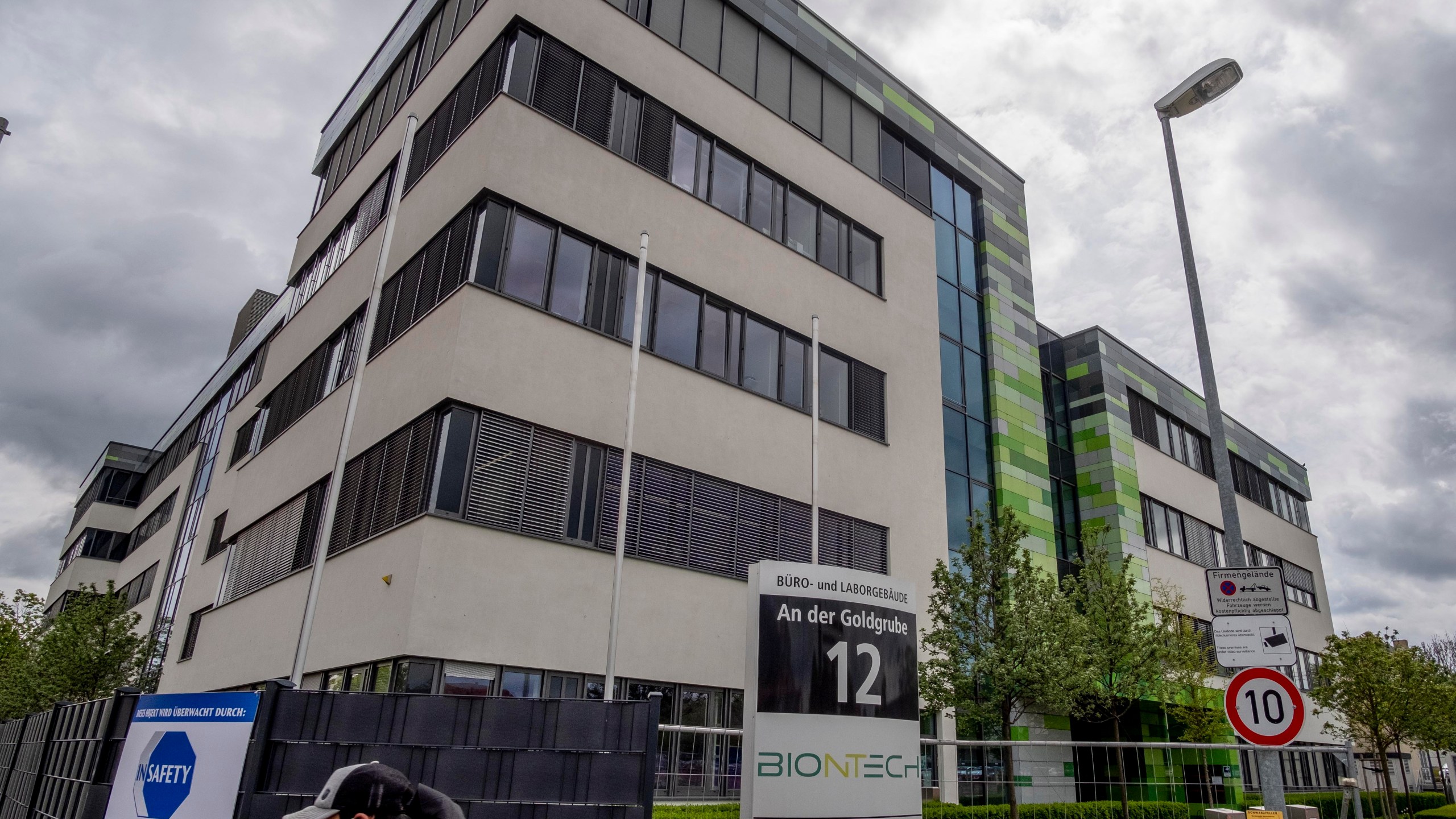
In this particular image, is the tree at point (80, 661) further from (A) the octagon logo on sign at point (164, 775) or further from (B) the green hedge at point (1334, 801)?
(B) the green hedge at point (1334, 801)

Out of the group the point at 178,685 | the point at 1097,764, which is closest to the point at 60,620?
the point at 178,685

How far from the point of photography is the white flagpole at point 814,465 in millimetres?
16797

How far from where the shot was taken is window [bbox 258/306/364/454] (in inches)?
848

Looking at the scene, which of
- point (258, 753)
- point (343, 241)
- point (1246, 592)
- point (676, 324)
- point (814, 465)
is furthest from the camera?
point (343, 241)

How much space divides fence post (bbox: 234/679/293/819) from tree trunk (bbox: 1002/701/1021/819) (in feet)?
41.6

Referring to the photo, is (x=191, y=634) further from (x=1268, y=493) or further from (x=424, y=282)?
(x=1268, y=493)

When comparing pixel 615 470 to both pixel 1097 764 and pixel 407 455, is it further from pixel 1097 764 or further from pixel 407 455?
pixel 1097 764

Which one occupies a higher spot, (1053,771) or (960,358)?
(960,358)

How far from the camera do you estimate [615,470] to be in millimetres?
16859

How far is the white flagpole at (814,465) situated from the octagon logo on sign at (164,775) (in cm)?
1042

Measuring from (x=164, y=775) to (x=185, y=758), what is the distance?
0.31 meters

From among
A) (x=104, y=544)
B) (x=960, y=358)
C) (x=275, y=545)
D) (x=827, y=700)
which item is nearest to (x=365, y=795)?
(x=827, y=700)

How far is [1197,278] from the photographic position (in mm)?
14195

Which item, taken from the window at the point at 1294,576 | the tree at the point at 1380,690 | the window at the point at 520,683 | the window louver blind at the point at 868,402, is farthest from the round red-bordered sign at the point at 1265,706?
the window at the point at 1294,576
